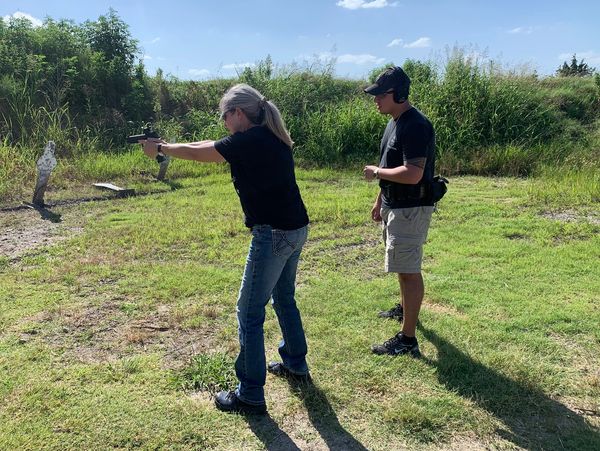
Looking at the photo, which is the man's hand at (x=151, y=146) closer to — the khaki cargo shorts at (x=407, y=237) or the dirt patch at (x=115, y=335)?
the dirt patch at (x=115, y=335)

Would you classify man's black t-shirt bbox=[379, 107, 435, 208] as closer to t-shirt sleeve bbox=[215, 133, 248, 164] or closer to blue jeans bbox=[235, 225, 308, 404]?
blue jeans bbox=[235, 225, 308, 404]

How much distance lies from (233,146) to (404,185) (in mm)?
1249

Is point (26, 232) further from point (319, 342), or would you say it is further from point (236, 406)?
point (236, 406)

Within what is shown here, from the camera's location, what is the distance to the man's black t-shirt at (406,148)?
3137 millimetres

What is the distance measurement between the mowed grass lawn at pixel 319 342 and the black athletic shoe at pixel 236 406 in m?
0.05

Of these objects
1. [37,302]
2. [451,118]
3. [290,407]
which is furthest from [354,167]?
[290,407]

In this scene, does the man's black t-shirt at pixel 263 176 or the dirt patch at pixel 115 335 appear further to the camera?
the dirt patch at pixel 115 335

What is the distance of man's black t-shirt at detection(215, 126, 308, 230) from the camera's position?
258 cm

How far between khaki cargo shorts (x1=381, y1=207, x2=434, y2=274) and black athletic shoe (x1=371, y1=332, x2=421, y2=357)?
1.72ft

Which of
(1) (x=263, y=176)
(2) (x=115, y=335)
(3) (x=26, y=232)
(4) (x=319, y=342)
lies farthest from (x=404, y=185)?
(3) (x=26, y=232)

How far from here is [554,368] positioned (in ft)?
11.1

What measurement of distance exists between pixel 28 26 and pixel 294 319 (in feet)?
46.8

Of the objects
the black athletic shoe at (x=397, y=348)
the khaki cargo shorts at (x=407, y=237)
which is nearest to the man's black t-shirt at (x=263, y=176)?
the khaki cargo shorts at (x=407, y=237)

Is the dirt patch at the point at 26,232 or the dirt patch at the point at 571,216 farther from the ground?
the dirt patch at the point at 571,216
